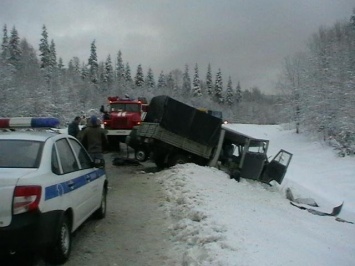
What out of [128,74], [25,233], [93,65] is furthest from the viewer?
[128,74]

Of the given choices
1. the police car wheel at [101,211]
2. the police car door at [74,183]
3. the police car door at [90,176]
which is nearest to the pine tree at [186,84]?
the police car wheel at [101,211]

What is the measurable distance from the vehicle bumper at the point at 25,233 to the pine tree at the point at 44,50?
85.1m

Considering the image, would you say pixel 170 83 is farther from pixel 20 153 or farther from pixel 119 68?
pixel 20 153

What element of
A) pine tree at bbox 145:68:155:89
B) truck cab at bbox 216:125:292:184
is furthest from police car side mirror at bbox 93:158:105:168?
pine tree at bbox 145:68:155:89

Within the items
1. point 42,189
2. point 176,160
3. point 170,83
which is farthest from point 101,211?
point 170,83

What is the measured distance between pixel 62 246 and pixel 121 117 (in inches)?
637

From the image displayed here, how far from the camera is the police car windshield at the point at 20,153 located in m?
5.15

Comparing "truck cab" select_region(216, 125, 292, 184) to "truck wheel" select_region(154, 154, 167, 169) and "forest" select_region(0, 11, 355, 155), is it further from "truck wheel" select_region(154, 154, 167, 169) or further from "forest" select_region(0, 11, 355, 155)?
"forest" select_region(0, 11, 355, 155)

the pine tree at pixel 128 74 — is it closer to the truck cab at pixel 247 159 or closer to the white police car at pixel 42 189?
the truck cab at pixel 247 159

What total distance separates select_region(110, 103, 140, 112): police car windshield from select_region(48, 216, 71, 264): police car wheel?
55.0 ft

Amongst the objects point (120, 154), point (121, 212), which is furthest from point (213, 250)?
point (120, 154)

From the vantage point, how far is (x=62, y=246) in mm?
5379

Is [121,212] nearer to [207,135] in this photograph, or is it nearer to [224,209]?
[224,209]

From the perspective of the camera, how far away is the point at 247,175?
54.9 feet
